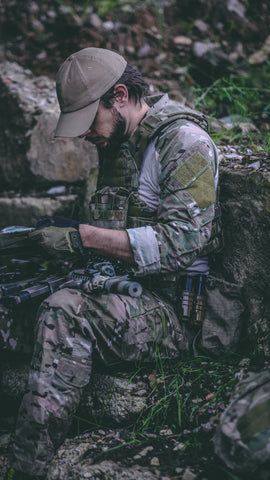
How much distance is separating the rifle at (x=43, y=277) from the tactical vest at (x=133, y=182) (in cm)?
28

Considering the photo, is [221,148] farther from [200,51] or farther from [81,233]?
[200,51]

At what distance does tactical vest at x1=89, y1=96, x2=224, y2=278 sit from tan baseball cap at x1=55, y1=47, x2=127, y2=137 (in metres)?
0.28

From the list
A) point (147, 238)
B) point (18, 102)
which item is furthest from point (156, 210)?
point (18, 102)

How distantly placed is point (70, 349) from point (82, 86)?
1.40 metres

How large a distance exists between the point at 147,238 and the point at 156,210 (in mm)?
359

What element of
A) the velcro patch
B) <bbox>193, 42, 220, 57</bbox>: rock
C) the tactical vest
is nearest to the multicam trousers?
the tactical vest

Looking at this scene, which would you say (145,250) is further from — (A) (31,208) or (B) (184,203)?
(A) (31,208)

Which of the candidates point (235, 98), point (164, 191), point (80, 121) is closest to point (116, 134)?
point (80, 121)

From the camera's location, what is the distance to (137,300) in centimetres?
226

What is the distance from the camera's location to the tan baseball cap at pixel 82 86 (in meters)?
2.32

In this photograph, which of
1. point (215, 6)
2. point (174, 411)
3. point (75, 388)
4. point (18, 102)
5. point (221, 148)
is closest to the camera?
point (75, 388)

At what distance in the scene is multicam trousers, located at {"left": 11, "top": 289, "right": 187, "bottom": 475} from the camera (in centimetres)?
196

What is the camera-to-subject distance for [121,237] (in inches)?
85.6

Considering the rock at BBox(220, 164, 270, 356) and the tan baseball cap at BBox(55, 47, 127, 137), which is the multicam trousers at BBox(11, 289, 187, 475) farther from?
the tan baseball cap at BBox(55, 47, 127, 137)
